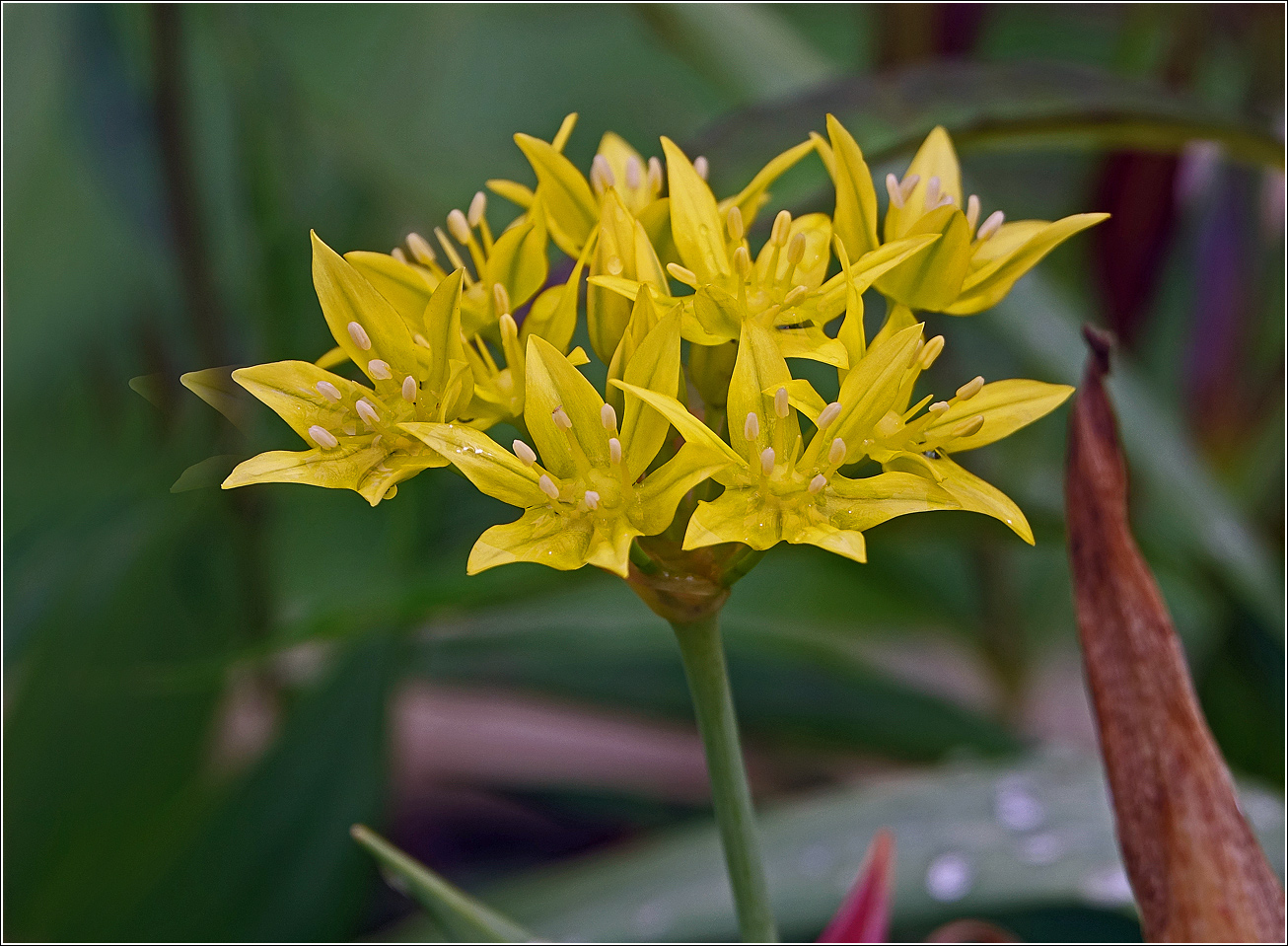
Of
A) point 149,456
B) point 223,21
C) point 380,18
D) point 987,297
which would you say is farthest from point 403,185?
point 987,297

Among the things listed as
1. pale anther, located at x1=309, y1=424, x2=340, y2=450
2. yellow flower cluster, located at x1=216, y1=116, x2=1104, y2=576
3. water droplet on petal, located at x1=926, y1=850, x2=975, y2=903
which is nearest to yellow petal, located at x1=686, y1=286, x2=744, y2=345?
yellow flower cluster, located at x1=216, y1=116, x2=1104, y2=576

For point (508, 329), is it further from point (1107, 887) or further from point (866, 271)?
point (1107, 887)

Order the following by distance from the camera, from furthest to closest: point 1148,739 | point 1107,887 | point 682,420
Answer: point 1107,887, point 1148,739, point 682,420

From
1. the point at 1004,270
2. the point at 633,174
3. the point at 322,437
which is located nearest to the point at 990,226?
the point at 1004,270

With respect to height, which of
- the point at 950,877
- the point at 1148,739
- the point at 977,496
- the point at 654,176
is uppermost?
the point at 654,176

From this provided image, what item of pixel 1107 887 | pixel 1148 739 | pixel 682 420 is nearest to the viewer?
pixel 682 420

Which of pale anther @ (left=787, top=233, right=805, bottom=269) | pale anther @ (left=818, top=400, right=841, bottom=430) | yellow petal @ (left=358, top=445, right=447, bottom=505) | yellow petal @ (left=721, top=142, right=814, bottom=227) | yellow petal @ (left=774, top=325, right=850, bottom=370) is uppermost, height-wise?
yellow petal @ (left=721, top=142, right=814, bottom=227)

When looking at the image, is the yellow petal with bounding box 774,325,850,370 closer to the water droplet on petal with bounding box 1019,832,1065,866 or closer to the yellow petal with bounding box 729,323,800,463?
the yellow petal with bounding box 729,323,800,463

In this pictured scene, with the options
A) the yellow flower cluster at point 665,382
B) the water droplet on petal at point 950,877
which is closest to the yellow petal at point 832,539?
the yellow flower cluster at point 665,382
